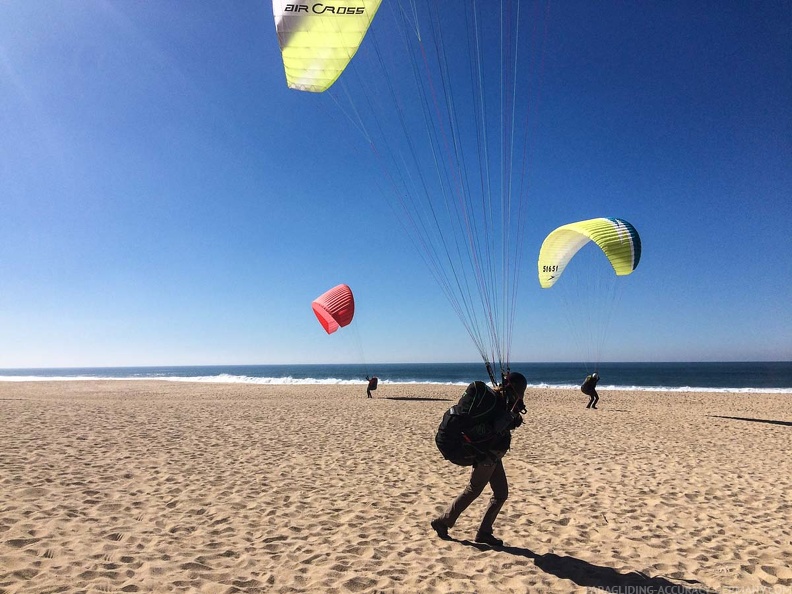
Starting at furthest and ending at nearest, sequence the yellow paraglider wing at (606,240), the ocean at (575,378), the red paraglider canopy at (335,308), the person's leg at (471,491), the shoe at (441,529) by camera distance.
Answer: the ocean at (575,378)
the red paraglider canopy at (335,308)
the yellow paraglider wing at (606,240)
the shoe at (441,529)
the person's leg at (471,491)

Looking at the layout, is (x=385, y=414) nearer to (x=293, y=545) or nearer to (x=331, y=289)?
(x=331, y=289)

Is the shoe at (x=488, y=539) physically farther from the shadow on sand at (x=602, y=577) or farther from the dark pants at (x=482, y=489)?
the shadow on sand at (x=602, y=577)

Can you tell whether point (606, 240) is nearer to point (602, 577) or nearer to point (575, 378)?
point (602, 577)

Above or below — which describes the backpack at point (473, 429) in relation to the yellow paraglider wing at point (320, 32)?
below

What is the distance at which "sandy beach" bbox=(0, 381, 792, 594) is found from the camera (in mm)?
3859

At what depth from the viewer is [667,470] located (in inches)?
314

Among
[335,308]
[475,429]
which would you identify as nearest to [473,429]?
[475,429]

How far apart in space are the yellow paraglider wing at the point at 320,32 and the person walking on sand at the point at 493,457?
563cm

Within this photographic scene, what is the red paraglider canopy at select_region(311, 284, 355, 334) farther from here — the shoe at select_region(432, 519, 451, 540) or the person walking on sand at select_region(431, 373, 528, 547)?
the person walking on sand at select_region(431, 373, 528, 547)

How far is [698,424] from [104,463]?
1734 centimetres

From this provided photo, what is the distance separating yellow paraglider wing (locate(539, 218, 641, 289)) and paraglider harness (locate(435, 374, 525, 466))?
974 centimetres

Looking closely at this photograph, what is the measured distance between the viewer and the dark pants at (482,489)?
4.35 m

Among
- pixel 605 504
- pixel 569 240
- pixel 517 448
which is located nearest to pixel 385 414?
pixel 517 448

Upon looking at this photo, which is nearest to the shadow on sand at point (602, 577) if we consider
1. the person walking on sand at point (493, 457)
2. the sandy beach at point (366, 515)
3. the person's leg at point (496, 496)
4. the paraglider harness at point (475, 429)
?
the sandy beach at point (366, 515)
